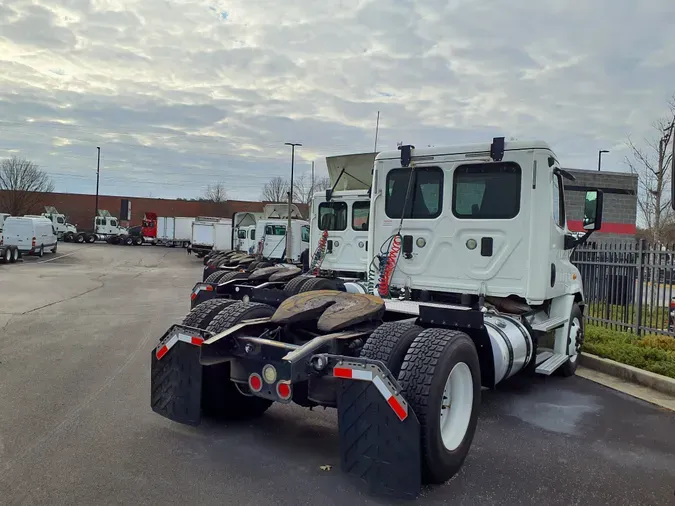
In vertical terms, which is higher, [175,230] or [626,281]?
[175,230]

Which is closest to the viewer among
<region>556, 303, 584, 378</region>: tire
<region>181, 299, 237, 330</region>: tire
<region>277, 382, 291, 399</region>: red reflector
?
<region>277, 382, 291, 399</region>: red reflector

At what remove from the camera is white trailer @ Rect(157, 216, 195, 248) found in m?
52.6

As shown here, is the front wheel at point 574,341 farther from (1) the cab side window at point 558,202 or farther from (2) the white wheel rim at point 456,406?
(2) the white wheel rim at point 456,406

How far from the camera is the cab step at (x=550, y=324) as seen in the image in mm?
6343

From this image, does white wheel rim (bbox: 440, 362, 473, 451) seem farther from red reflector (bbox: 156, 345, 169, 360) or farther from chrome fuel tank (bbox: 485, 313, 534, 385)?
red reflector (bbox: 156, 345, 169, 360)

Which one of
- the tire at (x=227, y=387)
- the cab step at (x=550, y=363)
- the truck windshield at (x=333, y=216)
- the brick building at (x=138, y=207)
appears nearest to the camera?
the tire at (x=227, y=387)

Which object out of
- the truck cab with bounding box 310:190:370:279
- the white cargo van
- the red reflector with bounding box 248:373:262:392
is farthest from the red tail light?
the white cargo van

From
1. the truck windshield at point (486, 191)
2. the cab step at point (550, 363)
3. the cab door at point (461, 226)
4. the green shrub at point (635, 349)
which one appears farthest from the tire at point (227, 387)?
the green shrub at point (635, 349)

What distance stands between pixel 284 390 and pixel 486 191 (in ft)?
11.6

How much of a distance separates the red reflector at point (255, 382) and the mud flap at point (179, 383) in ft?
1.64

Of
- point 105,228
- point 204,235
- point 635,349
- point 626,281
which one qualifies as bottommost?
point 635,349

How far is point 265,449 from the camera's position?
4594 millimetres

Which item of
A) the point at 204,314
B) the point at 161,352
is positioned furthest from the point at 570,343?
the point at 161,352

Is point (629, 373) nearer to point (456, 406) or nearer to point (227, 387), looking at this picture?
point (456, 406)
